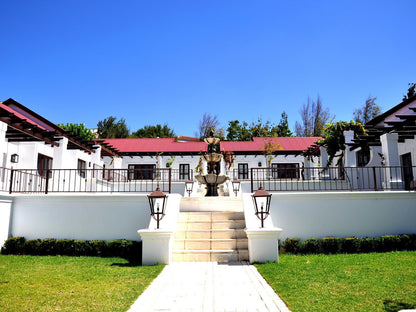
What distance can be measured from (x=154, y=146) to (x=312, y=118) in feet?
86.3

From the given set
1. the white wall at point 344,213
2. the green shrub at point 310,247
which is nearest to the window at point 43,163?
the white wall at point 344,213

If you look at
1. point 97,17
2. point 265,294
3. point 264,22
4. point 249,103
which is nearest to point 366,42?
point 264,22

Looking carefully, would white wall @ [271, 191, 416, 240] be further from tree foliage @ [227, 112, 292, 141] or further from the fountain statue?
tree foliage @ [227, 112, 292, 141]

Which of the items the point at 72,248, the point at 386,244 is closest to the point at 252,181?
the point at 386,244

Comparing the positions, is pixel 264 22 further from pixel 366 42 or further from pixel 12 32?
pixel 12 32

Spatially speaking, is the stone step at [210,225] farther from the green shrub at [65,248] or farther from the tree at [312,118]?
the tree at [312,118]

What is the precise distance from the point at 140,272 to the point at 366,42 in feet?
39.3

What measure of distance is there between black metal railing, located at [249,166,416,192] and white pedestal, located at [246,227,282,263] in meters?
3.23

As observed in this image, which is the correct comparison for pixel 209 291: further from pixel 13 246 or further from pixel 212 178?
pixel 212 178

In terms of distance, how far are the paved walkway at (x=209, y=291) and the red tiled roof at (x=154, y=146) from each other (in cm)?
2015

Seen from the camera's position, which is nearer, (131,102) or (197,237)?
(197,237)

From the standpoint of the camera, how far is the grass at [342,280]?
472 centimetres

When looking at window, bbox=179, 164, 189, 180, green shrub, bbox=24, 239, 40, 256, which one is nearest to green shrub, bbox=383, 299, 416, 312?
green shrub, bbox=24, 239, 40, 256

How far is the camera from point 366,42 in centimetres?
1227
